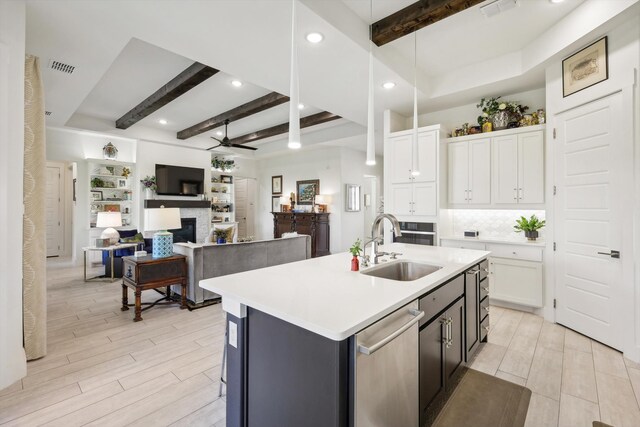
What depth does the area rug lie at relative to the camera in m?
1.86

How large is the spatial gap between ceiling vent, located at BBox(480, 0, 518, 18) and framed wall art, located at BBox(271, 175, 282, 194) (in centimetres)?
707

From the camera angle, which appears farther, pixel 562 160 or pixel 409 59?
pixel 409 59

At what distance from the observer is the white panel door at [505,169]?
151 inches

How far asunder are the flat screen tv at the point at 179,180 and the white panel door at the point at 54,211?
2735mm

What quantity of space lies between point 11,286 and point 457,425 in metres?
3.23

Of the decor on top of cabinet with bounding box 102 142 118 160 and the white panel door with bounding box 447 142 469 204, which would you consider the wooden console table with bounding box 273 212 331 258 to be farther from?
the decor on top of cabinet with bounding box 102 142 118 160

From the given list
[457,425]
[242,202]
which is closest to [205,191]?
[242,202]

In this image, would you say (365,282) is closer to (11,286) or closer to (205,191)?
(11,286)

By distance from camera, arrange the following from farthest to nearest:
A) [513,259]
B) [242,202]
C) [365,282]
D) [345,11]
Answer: [242,202]
[513,259]
[345,11]
[365,282]

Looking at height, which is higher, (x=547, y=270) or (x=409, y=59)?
(x=409, y=59)

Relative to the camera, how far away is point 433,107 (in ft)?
15.2

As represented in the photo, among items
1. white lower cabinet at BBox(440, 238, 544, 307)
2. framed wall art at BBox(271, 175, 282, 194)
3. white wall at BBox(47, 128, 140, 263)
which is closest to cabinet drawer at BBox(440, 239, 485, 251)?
white lower cabinet at BBox(440, 238, 544, 307)

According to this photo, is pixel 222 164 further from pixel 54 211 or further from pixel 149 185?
pixel 54 211

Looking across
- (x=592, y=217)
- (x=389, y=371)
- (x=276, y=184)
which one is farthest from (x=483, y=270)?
(x=276, y=184)
